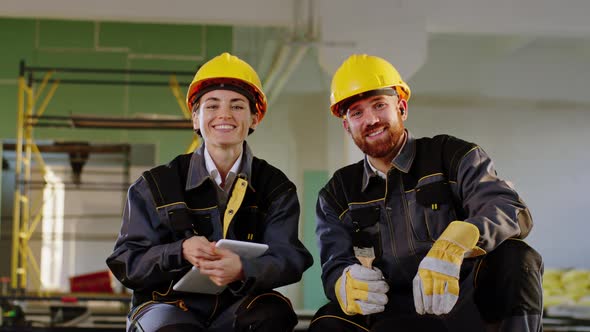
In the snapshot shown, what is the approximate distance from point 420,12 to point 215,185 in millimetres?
4081

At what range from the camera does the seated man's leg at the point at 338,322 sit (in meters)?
2.22

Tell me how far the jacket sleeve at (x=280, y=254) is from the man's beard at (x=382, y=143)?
28cm

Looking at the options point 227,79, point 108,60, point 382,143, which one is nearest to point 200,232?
point 227,79

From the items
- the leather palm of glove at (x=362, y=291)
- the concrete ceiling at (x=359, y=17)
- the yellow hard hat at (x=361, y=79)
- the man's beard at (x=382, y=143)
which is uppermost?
the concrete ceiling at (x=359, y=17)

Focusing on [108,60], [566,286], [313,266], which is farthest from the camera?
[108,60]

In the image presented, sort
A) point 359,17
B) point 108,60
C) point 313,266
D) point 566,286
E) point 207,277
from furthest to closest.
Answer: point 108,60
point 313,266
point 566,286
point 359,17
point 207,277

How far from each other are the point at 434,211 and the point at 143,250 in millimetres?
893

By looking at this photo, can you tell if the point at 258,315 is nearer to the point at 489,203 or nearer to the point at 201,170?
the point at 201,170

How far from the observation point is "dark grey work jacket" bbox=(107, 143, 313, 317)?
2.26 metres

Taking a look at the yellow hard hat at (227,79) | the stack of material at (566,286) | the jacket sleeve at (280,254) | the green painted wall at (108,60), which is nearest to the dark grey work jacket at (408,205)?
the jacket sleeve at (280,254)

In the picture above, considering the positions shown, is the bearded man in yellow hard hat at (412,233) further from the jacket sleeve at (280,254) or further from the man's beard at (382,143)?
the jacket sleeve at (280,254)

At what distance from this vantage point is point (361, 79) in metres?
2.50

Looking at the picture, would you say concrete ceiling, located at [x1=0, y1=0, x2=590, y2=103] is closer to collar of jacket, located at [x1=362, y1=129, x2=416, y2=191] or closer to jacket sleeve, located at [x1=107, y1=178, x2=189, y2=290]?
collar of jacket, located at [x1=362, y1=129, x2=416, y2=191]

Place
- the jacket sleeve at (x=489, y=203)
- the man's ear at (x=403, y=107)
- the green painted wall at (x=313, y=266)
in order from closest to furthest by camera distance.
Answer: the jacket sleeve at (x=489, y=203) → the man's ear at (x=403, y=107) → the green painted wall at (x=313, y=266)
